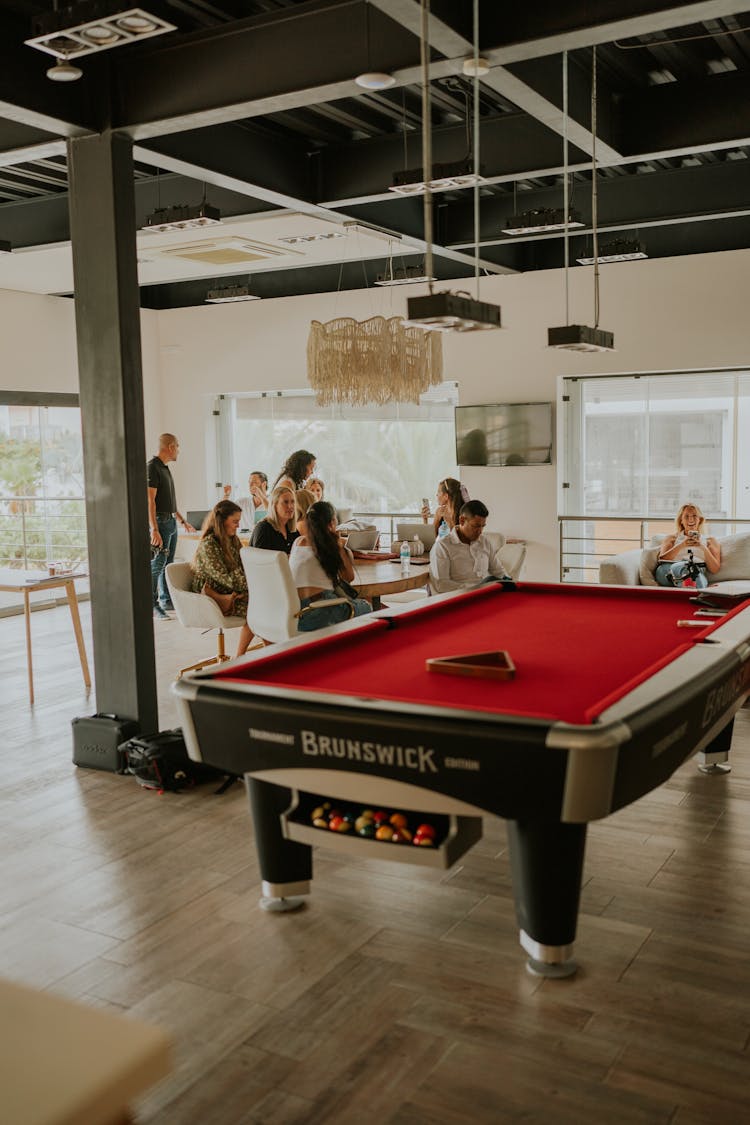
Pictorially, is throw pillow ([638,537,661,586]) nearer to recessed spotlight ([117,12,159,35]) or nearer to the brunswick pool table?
the brunswick pool table

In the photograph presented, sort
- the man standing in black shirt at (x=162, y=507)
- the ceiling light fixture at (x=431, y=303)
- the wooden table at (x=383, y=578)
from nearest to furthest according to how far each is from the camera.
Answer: the ceiling light fixture at (x=431, y=303) < the wooden table at (x=383, y=578) < the man standing in black shirt at (x=162, y=507)

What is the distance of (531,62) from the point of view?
465 centimetres

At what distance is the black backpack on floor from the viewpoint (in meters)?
4.66

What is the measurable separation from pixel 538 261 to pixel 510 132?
3.42m

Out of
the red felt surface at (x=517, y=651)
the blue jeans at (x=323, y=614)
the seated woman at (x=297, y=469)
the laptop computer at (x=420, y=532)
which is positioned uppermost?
the seated woman at (x=297, y=469)

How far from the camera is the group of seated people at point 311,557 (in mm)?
5797

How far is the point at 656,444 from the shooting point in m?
9.54

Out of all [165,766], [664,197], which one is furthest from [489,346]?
[165,766]

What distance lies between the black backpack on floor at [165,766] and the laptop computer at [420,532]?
153 inches

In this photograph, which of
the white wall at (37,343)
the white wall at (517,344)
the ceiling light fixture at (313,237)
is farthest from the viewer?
the white wall at (37,343)

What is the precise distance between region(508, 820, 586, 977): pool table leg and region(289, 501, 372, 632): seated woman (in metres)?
2.87

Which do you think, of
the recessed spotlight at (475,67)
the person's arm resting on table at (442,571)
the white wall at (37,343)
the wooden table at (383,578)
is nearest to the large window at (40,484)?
the white wall at (37,343)

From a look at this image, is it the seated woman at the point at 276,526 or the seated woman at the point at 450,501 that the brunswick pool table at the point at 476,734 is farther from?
the seated woman at the point at 450,501

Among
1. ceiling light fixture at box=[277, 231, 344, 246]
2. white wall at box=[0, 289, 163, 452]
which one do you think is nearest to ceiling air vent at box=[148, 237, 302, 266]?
ceiling light fixture at box=[277, 231, 344, 246]
